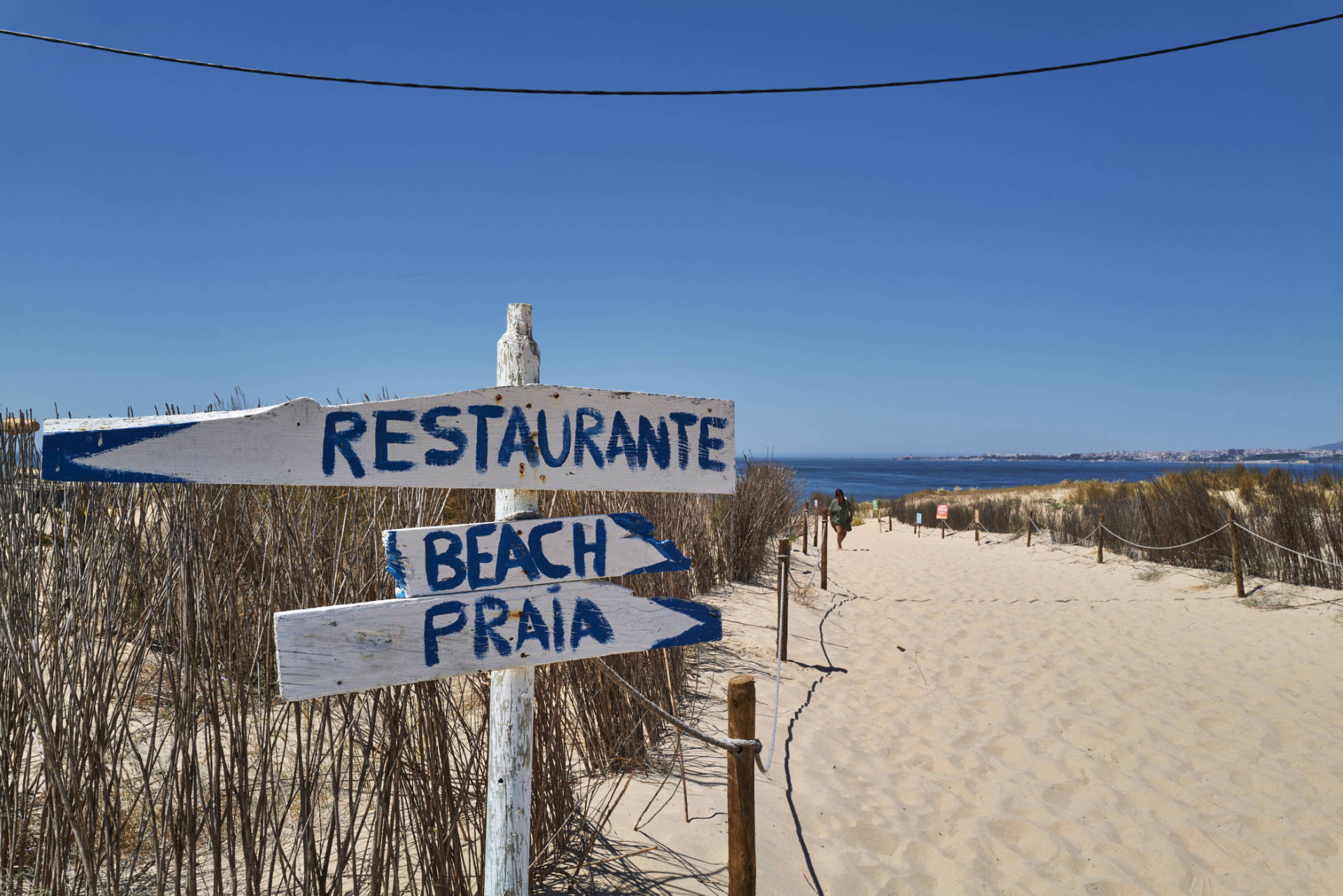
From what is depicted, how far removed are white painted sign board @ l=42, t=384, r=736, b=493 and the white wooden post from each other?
5.4 inches

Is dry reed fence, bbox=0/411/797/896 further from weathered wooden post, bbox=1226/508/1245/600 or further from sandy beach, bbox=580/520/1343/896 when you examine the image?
weathered wooden post, bbox=1226/508/1245/600

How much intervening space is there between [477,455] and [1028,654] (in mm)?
6799

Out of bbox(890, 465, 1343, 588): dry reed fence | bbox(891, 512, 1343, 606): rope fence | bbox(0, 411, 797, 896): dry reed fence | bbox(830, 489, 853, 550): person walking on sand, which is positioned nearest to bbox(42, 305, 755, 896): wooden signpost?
bbox(0, 411, 797, 896): dry reed fence

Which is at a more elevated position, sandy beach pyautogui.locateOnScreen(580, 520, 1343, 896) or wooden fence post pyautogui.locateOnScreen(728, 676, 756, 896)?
wooden fence post pyautogui.locateOnScreen(728, 676, 756, 896)

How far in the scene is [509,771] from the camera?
169 cm

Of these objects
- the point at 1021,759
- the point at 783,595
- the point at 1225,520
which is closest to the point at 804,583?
the point at 783,595

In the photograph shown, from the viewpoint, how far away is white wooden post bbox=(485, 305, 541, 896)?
5.50 ft

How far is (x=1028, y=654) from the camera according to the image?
668cm

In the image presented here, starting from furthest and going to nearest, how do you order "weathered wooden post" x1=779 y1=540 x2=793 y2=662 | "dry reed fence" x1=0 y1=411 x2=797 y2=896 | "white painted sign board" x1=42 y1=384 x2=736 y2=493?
"weathered wooden post" x1=779 y1=540 x2=793 y2=662 < "dry reed fence" x1=0 y1=411 x2=797 y2=896 < "white painted sign board" x1=42 y1=384 x2=736 y2=493

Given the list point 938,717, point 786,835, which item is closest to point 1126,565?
point 938,717

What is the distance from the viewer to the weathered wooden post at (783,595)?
533 centimetres

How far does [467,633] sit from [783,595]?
416 centimetres

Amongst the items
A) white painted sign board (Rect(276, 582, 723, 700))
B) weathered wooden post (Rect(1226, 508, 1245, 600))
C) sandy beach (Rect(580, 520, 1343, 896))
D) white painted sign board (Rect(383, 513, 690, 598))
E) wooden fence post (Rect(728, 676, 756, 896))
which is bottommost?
sandy beach (Rect(580, 520, 1343, 896))

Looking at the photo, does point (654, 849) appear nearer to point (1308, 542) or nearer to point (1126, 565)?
point (1308, 542)
